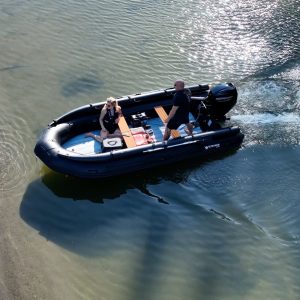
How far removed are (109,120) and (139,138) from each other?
0.68 m

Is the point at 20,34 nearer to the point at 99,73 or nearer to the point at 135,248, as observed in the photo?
the point at 99,73

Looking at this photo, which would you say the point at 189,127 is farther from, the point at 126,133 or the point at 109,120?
the point at 109,120

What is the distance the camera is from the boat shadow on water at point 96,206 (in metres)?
7.59

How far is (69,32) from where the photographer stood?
13.4 metres

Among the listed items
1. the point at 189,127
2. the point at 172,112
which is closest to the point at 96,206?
the point at 172,112

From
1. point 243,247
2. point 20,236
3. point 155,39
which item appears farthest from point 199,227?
point 155,39

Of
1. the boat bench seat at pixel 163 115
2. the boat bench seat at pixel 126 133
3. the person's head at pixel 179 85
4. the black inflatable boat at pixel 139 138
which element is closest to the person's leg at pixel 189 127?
the black inflatable boat at pixel 139 138

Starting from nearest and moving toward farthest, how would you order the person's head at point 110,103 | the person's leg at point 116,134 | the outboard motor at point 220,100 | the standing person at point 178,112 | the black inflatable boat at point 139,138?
the black inflatable boat at point 139,138 < the standing person at point 178,112 < the person's head at point 110,103 < the person's leg at point 116,134 < the outboard motor at point 220,100

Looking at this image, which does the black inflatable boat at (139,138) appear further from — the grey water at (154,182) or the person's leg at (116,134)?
the grey water at (154,182)

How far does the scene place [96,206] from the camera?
8273mm

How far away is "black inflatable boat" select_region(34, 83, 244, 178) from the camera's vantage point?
8195 mm

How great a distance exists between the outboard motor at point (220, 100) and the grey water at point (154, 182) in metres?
0.76

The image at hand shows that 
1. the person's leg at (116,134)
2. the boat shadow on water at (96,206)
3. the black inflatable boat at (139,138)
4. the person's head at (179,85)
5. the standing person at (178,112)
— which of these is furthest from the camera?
the person's leg at (116,134)

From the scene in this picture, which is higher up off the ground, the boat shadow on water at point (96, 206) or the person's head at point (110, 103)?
the person's head at point (110, 103)
